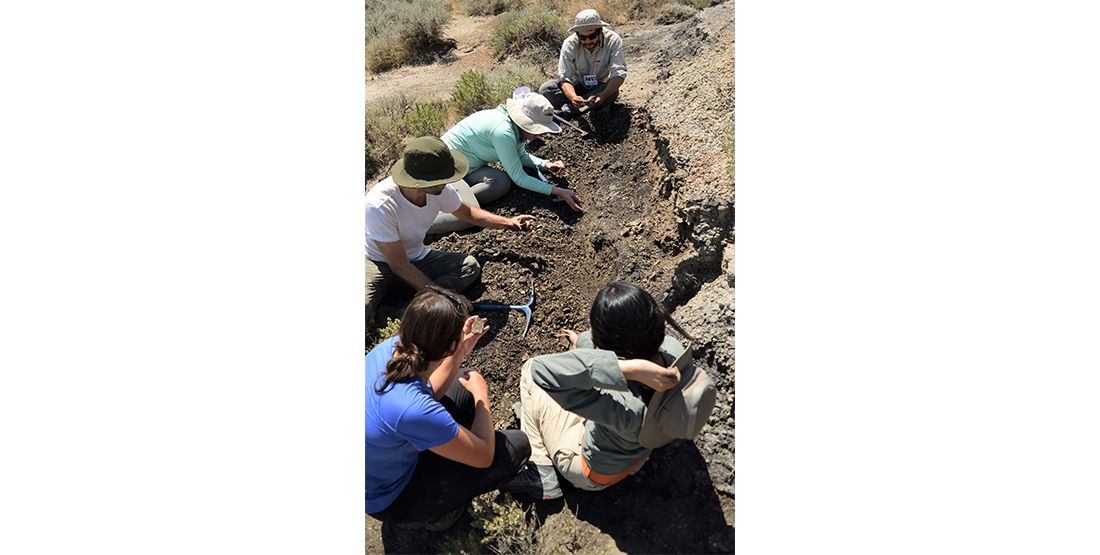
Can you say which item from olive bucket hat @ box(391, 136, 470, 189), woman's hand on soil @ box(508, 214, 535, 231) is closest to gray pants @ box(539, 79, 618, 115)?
woman's hand on soil @ box(508, 214, 535, 231)

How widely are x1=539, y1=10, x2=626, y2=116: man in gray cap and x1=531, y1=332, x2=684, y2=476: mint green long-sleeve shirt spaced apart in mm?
3564

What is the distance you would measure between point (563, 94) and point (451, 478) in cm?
420

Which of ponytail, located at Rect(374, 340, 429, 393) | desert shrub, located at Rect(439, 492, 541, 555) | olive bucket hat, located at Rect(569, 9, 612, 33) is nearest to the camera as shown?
ponytail, located at Rect(374, 340, 429, 393)

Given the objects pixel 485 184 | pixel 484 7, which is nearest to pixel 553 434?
pixel 485 184

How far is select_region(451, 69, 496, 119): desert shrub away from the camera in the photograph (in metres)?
5.84

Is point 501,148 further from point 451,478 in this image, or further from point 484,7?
point 484,7

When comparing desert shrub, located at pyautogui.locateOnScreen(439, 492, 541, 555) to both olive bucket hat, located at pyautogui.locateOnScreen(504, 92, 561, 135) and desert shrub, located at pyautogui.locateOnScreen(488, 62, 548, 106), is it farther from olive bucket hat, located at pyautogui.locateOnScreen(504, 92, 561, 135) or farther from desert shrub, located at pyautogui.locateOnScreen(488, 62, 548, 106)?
desert shrub, located at pyautogui.locateOnScreen(488, 62, 548, 106)

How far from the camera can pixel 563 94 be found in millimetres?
5484

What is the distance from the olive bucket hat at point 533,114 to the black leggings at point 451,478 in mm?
1959

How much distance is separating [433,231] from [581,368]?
2.51 m

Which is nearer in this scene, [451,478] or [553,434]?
[451,478]

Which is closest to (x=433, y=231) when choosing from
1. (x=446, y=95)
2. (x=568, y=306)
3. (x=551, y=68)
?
(x=568, y=306)

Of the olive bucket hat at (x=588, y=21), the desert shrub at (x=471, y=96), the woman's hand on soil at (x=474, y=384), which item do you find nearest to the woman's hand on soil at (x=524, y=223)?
the woman's hand on soil at (x=474, y=384)

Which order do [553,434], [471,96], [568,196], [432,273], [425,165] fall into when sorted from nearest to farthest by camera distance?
[553,434] < [425,165] < [432,273] < [568,196] < [471,96]
